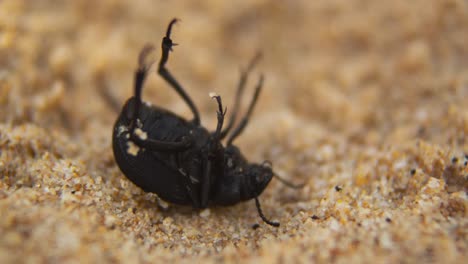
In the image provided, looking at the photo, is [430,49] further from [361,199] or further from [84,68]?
[84,68]

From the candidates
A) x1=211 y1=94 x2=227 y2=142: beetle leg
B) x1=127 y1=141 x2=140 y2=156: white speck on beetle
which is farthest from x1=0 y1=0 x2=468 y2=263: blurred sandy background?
x1=211 y1=94 x2=227 y2=142: beetle leg

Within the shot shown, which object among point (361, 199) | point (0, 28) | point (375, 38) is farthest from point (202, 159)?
point (375, 38)

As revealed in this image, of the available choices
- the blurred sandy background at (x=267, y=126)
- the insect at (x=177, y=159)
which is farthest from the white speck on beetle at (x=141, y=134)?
the blurred sandy background at (x=267, y=126)

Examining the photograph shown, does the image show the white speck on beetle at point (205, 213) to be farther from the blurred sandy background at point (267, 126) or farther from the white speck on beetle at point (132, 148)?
the white speck on beetle at point (132, 148)

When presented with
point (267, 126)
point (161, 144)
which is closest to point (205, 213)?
point (161, 144)

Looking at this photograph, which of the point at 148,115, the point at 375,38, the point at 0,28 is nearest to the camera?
the point at 148,115

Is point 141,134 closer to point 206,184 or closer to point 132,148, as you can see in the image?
point 132,148
